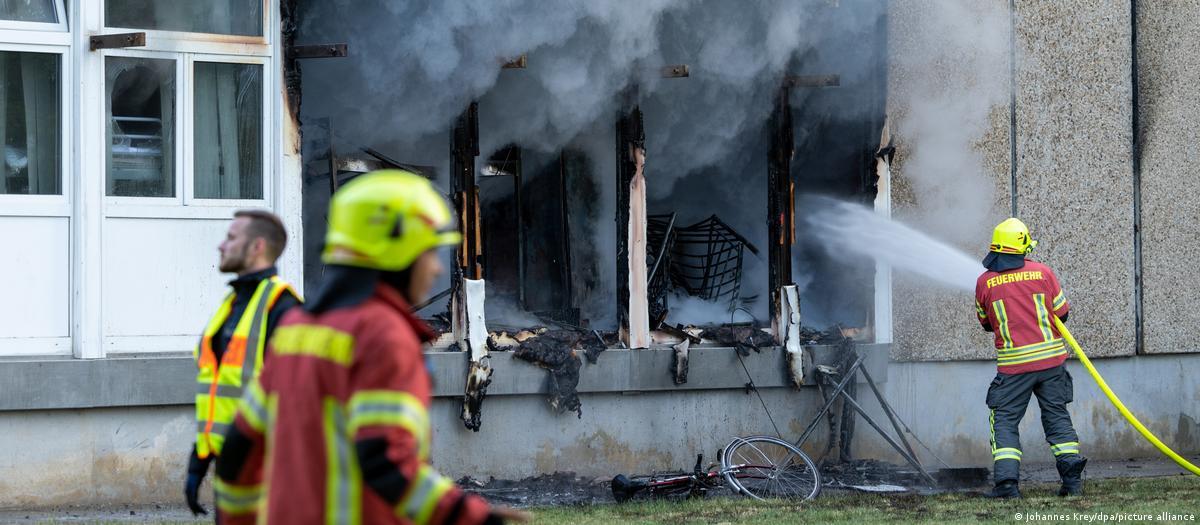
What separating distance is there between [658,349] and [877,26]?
9.88ft

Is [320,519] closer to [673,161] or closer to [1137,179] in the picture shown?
[673,161]

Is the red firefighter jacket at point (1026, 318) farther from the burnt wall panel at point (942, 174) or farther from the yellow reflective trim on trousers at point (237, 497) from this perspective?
the yellow reflective trim on trousers at point (237, 497)

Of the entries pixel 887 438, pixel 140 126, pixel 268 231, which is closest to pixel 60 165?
pixel 140 126

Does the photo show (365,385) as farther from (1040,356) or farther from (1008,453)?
(1040,356)

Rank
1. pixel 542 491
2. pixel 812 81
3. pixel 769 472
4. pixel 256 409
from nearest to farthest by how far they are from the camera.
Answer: pixel 256 409
pixel 769 472
pixel 542 491
pixel 812 81

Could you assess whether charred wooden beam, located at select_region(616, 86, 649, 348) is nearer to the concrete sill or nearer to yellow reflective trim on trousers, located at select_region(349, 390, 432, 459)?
the concrete sill

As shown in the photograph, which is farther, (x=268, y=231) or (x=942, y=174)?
(x=942, y=174)

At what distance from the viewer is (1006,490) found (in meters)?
8.09

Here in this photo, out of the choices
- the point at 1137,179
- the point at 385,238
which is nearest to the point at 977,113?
the point at 1137,179

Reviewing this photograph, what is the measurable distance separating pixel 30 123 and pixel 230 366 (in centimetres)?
443

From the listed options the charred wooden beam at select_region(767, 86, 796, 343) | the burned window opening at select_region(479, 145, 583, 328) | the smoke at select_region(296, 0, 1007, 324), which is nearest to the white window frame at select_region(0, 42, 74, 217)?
the smoke at select_region(296, 0, 1007, 324)

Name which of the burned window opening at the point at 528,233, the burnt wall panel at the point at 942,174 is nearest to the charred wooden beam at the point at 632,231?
A: the burned window opening at the point at 528,233

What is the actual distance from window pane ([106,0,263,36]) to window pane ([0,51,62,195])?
1.62 ft

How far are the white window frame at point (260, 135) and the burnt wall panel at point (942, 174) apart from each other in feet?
15.0
